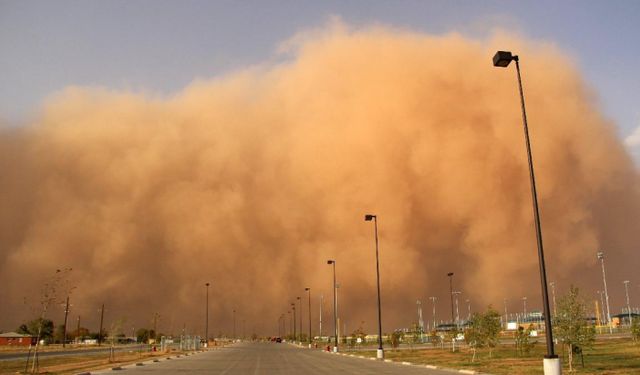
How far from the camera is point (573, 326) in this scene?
27.5 metres

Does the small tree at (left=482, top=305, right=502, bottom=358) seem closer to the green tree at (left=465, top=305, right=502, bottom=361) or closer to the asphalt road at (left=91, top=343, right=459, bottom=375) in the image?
the green tree at (left=465, top=305, right=502, bottom=361)

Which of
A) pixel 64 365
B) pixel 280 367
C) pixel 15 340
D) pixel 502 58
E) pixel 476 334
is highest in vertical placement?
pixel 502 58

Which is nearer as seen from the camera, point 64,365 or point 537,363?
point 537,363

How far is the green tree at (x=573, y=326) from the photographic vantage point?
27219 millimetres

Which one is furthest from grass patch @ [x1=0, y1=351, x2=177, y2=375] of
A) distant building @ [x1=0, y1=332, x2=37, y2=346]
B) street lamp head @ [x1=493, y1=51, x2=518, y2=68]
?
distant building @ [x1=0, y1=332, x2=37, y2=346]

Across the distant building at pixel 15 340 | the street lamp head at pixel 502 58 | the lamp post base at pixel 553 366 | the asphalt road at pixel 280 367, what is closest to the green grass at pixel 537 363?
the asphalt road at pixel 280 367

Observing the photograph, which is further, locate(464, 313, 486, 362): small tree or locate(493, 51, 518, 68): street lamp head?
locate(464, 313, 486, 362): small tree

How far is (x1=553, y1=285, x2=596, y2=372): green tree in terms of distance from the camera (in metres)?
27.2

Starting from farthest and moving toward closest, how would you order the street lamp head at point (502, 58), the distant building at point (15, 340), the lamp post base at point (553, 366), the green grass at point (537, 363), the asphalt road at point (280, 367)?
the distant building at point (15, 340), the asphalt road at point (280, 367), the green grass at point (537, 363), the street lamp head at point (502, 58), the lamp post base at point (553, 366)

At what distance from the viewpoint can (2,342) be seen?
366 feet

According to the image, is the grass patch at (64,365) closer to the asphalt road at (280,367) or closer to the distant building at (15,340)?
the asphalt road at (280,367)

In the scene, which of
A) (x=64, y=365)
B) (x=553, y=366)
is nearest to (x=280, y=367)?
(x=64, y=365)

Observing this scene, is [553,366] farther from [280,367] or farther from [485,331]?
[485,331]

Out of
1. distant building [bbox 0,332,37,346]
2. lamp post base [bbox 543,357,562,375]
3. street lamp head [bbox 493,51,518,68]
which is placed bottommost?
distant building [bbox 0,332,37,346]
